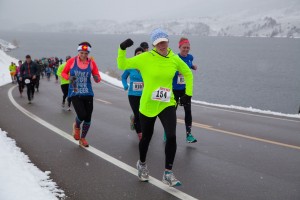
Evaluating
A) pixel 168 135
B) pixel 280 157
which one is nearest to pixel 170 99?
pixel 168 135

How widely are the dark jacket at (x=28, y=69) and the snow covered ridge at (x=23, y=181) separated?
829 centimetres

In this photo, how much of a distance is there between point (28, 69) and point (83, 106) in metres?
8.35

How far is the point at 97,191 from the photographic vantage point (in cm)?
494

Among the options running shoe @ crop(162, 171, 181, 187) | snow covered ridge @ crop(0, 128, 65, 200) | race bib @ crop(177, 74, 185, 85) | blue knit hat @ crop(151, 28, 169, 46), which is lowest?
snow covered ridge @ crop(0, 128, 65, 200)

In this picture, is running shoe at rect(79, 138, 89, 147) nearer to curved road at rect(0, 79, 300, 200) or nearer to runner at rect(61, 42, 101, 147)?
curved road at rect(0, 79, 300, 200)

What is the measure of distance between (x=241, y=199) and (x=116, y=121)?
659 centimetres

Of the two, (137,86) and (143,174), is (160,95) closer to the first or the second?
(143,174)

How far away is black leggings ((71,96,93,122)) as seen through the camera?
7.14 metres

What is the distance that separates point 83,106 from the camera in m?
7.19

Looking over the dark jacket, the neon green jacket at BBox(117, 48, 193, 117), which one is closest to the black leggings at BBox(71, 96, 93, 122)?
the neon green jacket at BBox(117, 48, 193, 117)

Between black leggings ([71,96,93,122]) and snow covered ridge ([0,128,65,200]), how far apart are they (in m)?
1.31

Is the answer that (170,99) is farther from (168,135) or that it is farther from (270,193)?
(270,193)

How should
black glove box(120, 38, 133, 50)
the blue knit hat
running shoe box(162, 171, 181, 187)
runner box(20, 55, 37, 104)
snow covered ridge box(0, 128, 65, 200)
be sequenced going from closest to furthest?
snow covered ridge box(0, 128, 65, 200)
black glove box(120, 38, 133, 50)
the blue knit hat
running shoe box(162, 171, 181, 187)
runner box(20, 55, 37, 104)

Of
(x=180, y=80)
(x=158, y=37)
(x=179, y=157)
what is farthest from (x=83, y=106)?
(x=158, y=37)
